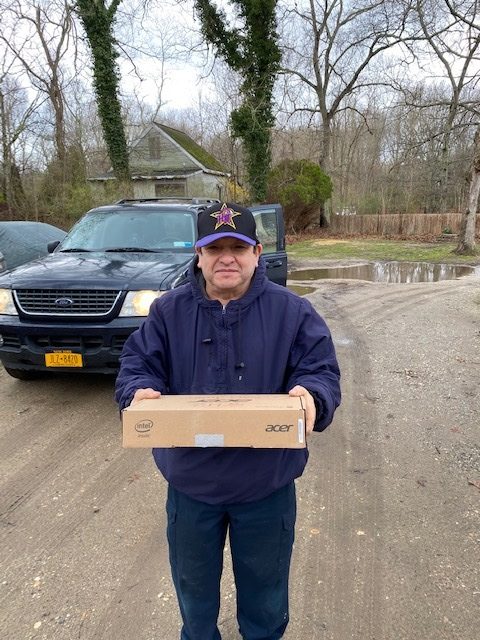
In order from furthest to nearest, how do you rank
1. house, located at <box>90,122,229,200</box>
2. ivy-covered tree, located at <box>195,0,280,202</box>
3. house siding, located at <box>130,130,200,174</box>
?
house siding, located at <box>130,130,200,174</box>, house, located at <box>90,122,229,200</box>, ivy-covered tree, located at <box>195,0,280,202</box>

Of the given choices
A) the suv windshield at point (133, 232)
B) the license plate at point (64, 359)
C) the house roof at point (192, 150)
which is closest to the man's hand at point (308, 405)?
the license plate at point (64, 359)

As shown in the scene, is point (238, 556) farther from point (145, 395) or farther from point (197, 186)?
point (197, 186)

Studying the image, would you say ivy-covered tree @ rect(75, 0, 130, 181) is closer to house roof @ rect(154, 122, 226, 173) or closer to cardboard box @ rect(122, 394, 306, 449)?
house roof @ rect(154, 122, 226, 173)

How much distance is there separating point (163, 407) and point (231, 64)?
22.2 metres

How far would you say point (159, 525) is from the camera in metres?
2.71

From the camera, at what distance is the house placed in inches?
1110

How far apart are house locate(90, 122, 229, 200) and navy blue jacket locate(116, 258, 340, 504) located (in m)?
26.2

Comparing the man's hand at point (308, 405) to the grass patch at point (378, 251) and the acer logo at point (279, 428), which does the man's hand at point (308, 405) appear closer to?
the acer logo at point (279, 428)

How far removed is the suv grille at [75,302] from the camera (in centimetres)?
389

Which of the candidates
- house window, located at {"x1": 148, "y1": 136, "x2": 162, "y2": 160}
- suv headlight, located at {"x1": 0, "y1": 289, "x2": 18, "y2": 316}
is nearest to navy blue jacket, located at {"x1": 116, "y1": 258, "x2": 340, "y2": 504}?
suv headlight, located at {"x1": 0, "y1": 289, "x2": 18, "y2": 316}

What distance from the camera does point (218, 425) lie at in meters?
1.42

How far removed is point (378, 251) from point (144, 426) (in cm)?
1942

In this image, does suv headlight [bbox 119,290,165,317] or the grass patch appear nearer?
suv headlight [bbox 119,290,165,317]

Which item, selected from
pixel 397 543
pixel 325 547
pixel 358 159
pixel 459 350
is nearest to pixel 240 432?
pixel 325 547
